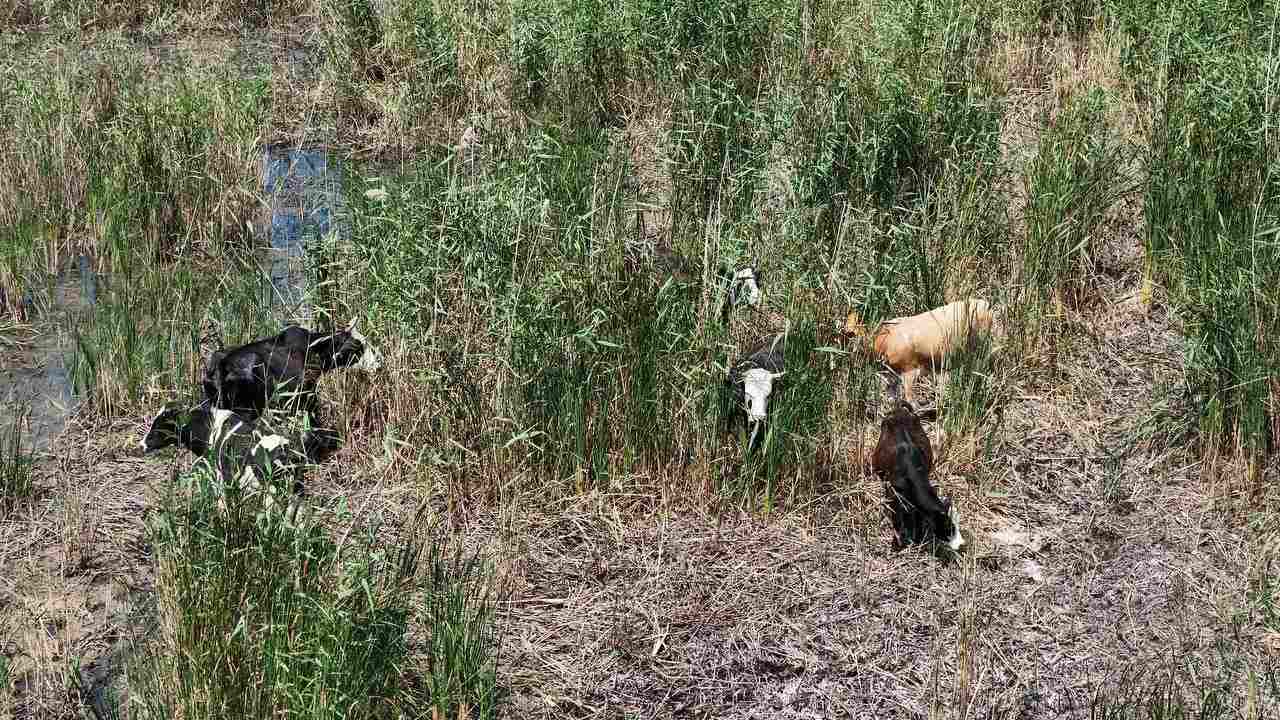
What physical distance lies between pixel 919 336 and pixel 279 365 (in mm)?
2334

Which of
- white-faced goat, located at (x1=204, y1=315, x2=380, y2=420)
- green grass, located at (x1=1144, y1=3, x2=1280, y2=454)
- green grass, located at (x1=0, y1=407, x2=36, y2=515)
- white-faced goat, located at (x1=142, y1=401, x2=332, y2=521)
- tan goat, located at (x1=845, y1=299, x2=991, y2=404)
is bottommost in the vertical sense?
green grass, located at (x1=0, y1=407, x2=36, y2=515)

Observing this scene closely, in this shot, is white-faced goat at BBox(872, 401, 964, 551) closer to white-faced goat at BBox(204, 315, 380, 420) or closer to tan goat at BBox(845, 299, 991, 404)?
tan goat at BBox(845, 299, 991, 404)

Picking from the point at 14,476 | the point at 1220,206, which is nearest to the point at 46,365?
the point at 14,476

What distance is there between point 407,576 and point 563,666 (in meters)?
0.55

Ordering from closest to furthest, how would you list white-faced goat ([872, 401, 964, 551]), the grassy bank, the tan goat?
the grassy bank, white-faced goat ([872, 401, 964, 551]), the tan goat

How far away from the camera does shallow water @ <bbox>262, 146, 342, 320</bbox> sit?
18.5ft

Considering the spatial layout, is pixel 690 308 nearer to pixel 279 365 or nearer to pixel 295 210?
pixel 279 365

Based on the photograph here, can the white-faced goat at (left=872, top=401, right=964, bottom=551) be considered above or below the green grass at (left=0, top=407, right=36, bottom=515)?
above

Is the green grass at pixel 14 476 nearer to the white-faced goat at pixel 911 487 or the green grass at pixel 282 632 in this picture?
the green grass at pixel 282 632

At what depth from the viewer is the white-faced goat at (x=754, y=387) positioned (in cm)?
409

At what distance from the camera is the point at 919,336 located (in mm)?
4555

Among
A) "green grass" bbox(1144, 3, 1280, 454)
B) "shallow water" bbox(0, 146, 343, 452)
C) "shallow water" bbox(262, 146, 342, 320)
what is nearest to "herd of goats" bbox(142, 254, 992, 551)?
"shallow water" bbox(0, 146, 343, 452)

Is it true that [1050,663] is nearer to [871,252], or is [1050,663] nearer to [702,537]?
[702,537]

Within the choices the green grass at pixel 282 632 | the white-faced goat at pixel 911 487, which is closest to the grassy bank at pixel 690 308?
the green grass at pixel 282 632
